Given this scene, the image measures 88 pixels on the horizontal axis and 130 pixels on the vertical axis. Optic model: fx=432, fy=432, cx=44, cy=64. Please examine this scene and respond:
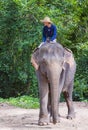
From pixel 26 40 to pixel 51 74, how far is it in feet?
29.8

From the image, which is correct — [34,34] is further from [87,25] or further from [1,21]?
[87,25]

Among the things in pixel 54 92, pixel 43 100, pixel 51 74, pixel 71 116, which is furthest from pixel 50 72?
pixel 71 116

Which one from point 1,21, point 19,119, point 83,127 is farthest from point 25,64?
point 83,127

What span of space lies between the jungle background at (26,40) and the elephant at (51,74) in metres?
8.21

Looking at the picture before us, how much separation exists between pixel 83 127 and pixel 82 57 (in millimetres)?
10311

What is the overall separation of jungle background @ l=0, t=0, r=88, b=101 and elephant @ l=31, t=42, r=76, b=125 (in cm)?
821

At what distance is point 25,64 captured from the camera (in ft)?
59.3

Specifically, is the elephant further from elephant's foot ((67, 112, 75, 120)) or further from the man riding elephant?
elephant's foot ((67, 112, 75, 120))

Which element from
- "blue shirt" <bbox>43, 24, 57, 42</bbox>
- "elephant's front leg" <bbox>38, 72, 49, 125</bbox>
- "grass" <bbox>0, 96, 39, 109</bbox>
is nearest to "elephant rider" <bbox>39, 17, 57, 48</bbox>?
"blue shirt" <bbox>43, 24, 57, 42</bbox>

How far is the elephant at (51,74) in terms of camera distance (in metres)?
8.34

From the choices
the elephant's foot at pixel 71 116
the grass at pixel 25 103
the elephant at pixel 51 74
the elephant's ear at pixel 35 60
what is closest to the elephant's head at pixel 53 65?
the elephant at pixel 51 74

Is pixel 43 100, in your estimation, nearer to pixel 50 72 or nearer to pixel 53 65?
pixel 50 72

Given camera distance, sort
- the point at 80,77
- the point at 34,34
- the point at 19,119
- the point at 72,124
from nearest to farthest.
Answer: the point at 72,124, the point at 19,119, the point at 34,34, the point at 80,77

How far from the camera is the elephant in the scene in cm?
834
